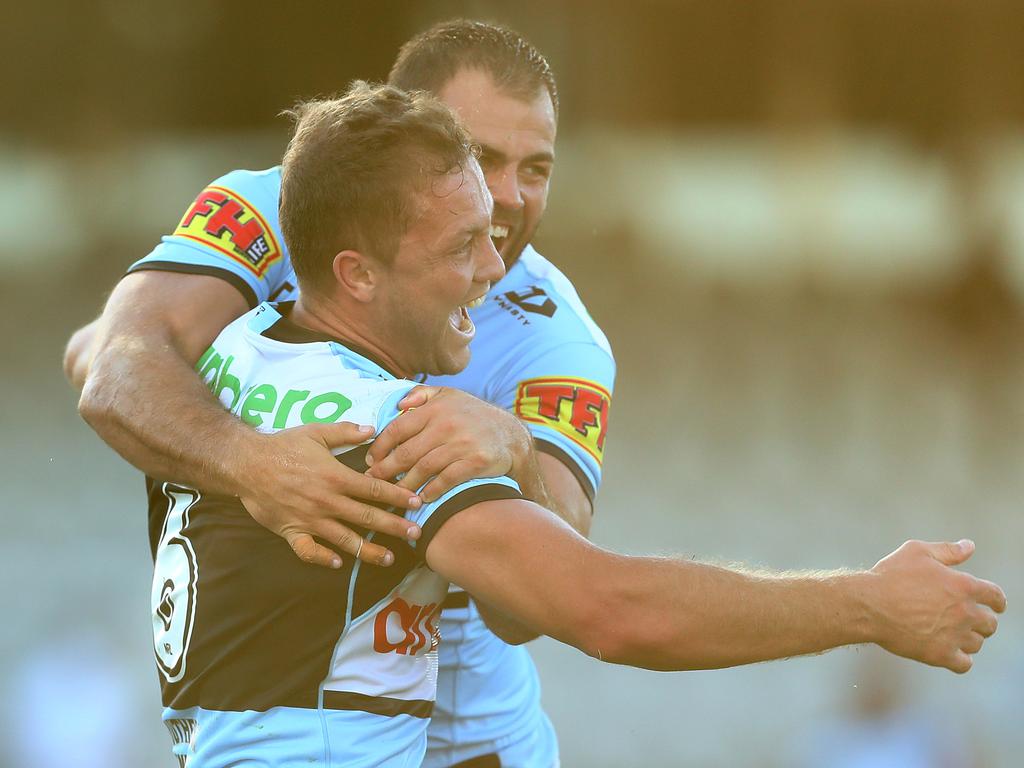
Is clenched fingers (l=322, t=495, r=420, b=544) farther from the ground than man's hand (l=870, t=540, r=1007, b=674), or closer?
farther from the ground

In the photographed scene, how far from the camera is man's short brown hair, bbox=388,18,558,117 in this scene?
274 cm

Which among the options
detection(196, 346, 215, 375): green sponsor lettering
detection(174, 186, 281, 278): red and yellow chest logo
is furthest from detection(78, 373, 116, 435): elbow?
detection(174, 186, 281, 278): red and yellow chest logo

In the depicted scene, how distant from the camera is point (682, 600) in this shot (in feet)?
5.88

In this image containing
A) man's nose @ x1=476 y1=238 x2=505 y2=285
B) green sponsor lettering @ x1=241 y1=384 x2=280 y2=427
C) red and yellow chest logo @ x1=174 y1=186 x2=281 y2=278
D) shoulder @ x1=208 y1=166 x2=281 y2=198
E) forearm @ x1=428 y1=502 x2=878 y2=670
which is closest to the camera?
forearm @ x1=428 y1=502 x2=878 y2=670

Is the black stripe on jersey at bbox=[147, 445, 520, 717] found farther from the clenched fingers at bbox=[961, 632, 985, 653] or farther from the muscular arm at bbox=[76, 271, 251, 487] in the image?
the clenched fingers at bbox=[961, 632, 985, 653]

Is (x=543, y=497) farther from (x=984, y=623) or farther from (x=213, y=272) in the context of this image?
(x=213, y=272)

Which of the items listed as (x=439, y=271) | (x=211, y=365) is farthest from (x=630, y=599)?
(x=211, y=365)

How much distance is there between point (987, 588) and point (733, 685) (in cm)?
587

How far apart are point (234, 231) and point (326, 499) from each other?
3.31ft

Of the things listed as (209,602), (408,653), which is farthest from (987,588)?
(209,602)

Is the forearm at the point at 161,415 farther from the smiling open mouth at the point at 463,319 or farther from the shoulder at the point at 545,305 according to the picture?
the shoulder at the point at 545,305

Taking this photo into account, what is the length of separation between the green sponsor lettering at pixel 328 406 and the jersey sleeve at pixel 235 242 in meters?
0.77

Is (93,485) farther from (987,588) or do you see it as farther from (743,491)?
(987,588)

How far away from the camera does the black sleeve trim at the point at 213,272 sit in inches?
102
